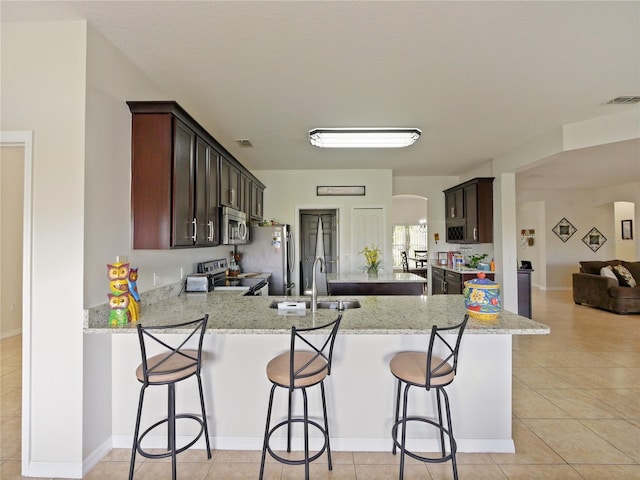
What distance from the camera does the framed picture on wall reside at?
770 cm

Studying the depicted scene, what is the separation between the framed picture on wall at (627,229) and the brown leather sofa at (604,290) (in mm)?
1923

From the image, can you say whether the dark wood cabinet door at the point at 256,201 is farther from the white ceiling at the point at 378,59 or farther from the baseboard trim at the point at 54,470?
the baseboard trim at the point at 54,470

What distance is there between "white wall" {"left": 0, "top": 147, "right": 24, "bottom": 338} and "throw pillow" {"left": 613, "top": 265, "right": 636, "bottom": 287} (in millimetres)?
10029

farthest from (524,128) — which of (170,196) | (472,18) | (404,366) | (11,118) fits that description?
(11,118)

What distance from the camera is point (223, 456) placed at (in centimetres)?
208

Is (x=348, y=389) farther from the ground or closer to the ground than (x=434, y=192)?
closer to the ground

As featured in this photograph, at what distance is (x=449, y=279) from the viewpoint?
559 cm

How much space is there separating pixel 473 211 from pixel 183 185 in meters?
4.59

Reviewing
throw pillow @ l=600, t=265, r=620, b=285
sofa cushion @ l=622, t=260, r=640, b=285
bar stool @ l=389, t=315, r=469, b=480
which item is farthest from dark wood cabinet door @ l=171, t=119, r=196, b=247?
sofa cushion @ l=622, t=260, r=640, b=285

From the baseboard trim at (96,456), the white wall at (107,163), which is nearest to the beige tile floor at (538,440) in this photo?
the baseboard trim at (96,456)

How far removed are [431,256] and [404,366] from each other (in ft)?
16.7

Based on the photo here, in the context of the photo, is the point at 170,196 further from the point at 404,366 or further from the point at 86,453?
the point at 404,366

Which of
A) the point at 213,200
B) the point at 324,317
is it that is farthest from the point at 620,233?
the point at 213,200

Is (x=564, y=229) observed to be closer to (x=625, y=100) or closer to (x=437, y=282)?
(x=437, y=282)
